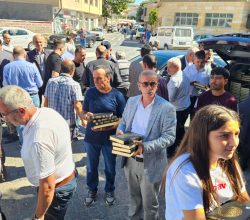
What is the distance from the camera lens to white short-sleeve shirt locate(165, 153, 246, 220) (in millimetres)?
1400

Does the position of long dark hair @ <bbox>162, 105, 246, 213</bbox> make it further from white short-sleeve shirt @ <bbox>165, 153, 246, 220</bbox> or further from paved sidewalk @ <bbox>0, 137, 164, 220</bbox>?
paved sidewalk @ <bbox>0, 137, 164, 220</bbox>

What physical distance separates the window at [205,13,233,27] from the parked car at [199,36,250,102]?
33921mm

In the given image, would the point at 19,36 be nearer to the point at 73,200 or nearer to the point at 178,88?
the point at 178,88

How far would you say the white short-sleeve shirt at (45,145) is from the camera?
6.22ft

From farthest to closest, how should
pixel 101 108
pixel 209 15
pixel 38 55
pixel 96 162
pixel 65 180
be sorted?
1. pixel 209 15
2. pixel 38 55
3. pixel 96 162
4. pixel 101 108
5. pixel 65 180

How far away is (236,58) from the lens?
196 inches

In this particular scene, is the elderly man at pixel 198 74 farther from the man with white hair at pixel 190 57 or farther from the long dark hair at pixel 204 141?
the long dark hair at pixel 204 141

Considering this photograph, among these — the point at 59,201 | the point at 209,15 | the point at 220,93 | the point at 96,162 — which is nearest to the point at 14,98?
the point at 59,201

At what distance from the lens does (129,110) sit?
2.80 m

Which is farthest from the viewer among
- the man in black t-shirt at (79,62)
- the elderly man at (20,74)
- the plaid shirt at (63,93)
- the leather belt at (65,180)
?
the man in black t-shirt at (79,62)

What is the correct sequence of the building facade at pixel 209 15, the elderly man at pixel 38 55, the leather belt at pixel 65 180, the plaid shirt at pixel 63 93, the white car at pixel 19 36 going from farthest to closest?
the building facade at pixel 209 15, the white car at pixel 19 36, the elderly man at pixel 38 55, the plaid shirt at pixel 63 93, the leather belt at pixel 65 180

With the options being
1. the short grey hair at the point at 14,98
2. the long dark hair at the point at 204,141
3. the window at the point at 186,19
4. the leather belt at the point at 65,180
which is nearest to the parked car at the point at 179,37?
the window at the point at 186,19

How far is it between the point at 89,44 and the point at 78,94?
19.9m

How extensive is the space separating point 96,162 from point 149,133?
3.78ft
